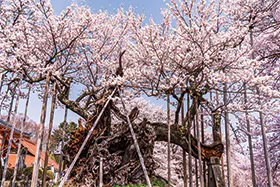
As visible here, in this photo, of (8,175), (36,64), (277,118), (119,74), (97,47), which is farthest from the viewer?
(8,175)

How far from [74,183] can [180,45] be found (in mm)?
4481

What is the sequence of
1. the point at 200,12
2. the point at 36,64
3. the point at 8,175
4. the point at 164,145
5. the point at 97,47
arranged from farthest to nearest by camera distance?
the point at 164,145 → the point at 8,175 → the point at 97,47 → the point at 36,64 → the point at 200,12

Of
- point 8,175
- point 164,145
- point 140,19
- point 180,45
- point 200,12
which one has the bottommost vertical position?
point 8,175

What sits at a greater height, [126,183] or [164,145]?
[164,145]

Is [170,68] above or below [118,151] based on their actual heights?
above

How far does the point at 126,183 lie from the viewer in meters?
5.47

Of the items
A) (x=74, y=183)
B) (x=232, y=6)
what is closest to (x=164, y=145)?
(x=74, y=183)

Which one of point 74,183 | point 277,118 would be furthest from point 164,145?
point 74,183

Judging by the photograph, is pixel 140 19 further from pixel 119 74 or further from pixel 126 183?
pixel 126 183

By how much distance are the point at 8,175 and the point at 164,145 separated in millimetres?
7148

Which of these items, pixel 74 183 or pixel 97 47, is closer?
pixel 74 183

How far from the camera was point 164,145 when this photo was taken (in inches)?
456

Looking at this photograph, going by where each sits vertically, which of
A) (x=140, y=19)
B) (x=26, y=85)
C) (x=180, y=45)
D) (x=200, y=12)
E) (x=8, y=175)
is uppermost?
(x=140, y=19)

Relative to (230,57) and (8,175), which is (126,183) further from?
(8,175)
